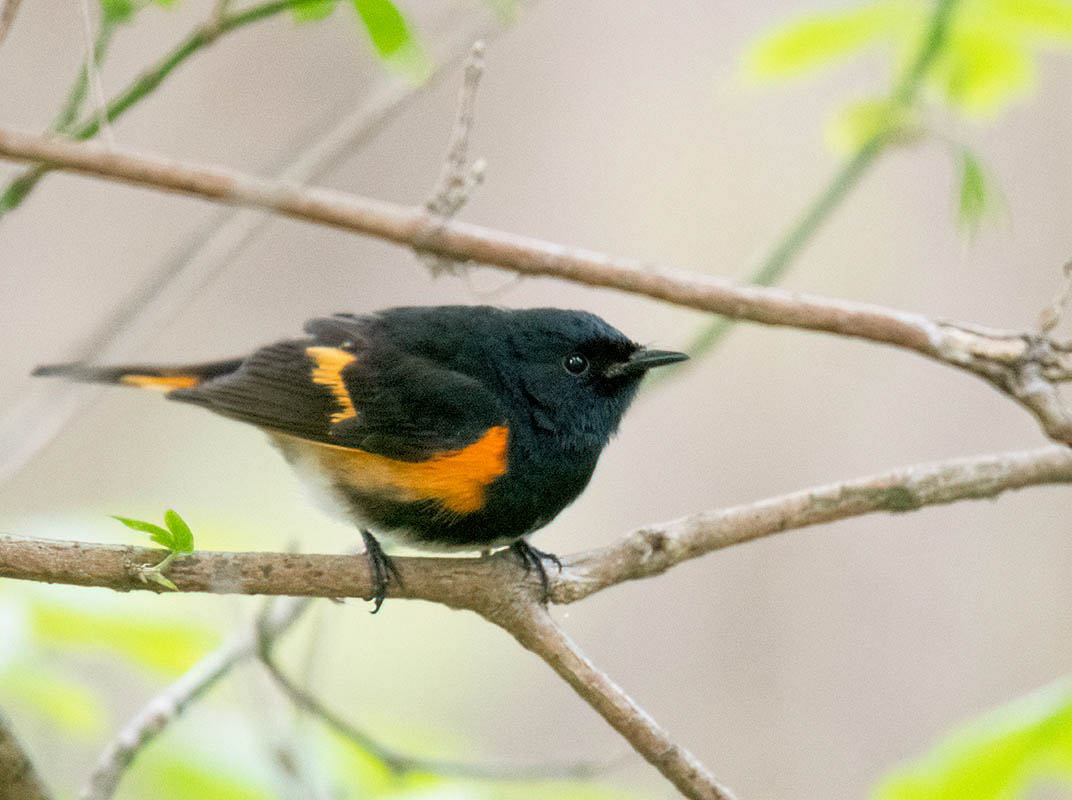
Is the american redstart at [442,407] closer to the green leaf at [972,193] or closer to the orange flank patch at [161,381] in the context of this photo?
the orange flank patch at [161,381]

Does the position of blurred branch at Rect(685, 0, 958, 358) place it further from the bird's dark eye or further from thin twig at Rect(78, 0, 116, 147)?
thin twig at Rect(78, 0, 116, 147)

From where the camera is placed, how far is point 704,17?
5.00 meters

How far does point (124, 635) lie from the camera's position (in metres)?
1.71

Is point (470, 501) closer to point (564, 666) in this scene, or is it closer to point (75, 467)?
point (564, 666)

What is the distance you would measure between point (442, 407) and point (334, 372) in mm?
339

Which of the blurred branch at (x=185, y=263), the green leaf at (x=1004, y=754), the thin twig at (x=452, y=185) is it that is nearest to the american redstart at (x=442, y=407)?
the blurred branch at (x=185, y=263)

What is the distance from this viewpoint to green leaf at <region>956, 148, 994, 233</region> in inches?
79.7

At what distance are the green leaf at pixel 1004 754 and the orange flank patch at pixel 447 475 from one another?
116 centimetres

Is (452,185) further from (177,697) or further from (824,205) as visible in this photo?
(177,697)

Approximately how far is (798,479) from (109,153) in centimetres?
335

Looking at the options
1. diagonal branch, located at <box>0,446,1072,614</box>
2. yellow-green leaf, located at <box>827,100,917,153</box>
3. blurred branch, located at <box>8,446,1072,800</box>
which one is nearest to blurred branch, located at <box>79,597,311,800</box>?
blurred branch, located at <box>8,446,1072,800</box>

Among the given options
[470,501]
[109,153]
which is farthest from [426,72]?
[470,501]

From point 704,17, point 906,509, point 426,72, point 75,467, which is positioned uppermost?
point 704,17

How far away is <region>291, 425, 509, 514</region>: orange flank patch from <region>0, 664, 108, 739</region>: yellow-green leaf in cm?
75
